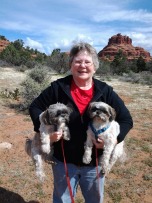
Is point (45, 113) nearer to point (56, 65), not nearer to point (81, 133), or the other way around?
point (81, 133)

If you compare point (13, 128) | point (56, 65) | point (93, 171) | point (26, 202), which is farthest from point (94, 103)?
point (56, 65)

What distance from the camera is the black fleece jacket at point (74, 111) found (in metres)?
3.35

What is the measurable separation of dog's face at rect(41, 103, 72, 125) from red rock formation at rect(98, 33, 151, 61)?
138m

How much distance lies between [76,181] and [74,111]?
95 centimetres

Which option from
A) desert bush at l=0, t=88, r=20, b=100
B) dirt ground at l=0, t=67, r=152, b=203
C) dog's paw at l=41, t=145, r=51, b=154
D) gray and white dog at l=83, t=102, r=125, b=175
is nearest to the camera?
gray and white dog at l=83, t=102, r=125, b=175

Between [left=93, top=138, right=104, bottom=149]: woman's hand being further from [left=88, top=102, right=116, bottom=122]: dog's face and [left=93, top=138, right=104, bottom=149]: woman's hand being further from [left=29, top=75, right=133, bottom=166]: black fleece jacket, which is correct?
[left=88, top=102, right=116, bottom=122]: dog's face

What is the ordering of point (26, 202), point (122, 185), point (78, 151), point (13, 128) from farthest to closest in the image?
point (13, 128)
point (122, 185)
point (26, 202)
point (78, 151)

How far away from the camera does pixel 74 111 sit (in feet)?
10.9

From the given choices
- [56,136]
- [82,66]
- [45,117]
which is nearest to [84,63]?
[82,66]

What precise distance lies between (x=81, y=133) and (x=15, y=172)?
4.24 metres

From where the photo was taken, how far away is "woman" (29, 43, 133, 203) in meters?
3.31

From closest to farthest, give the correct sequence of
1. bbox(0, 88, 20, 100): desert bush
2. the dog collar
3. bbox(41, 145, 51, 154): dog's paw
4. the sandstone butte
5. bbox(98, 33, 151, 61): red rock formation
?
the dog collar, bbox(41, 145, 51, 154): dog's paw, bbox(0, 88, 20, 100): desert bush, the sandstone butte, bbox(98, 33, 151, 61): red rock formation

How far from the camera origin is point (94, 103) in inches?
129

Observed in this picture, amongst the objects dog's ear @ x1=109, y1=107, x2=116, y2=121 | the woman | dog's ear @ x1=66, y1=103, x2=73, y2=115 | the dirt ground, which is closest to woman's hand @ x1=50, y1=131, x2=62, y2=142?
the woman
